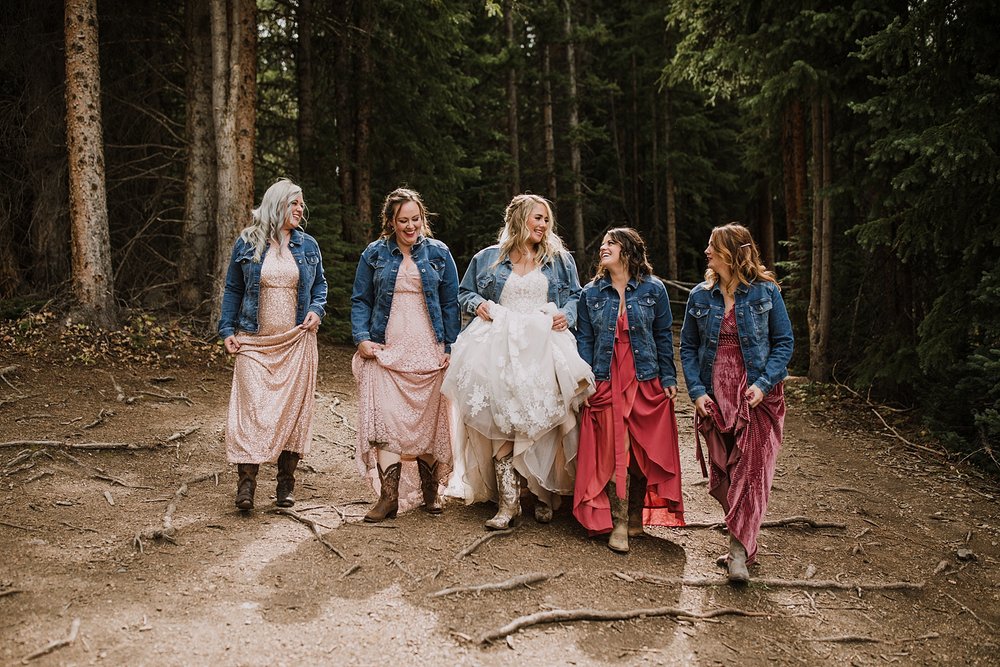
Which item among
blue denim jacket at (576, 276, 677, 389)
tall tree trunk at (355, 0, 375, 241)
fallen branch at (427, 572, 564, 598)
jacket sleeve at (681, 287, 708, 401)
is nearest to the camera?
fallen branch at (427, 572, 564, 598)

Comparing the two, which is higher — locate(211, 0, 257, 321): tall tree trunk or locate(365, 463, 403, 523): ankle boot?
locate(211, 0, 257, 321): tall tree trunk

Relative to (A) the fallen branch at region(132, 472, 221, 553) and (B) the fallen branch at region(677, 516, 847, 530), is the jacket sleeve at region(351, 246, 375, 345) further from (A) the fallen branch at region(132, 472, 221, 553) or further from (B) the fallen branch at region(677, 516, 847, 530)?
(B) the fallen branch at region(677, 516, 847, 530)

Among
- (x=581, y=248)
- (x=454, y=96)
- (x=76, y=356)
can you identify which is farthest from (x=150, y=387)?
(x=581, y=248)

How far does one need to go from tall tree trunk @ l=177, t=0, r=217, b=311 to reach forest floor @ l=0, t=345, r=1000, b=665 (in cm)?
430

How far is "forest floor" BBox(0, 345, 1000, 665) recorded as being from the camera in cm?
355

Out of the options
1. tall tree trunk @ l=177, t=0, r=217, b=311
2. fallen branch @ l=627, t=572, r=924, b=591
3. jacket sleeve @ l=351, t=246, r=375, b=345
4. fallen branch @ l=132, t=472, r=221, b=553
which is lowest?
fallen branch @ l=627, t=572, r=924, b=591

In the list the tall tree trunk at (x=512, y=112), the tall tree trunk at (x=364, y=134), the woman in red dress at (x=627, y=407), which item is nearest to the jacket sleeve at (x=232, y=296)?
the woman in red dress at (x=627, y=407)

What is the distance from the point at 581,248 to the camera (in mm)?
22172

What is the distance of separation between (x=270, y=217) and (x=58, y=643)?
10.2 feet

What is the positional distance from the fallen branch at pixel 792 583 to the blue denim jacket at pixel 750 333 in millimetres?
1150

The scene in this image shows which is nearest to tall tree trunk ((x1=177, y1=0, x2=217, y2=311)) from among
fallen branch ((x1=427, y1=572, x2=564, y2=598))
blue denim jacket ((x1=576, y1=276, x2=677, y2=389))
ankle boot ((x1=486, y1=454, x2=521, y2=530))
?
ankle boot ((x1=486, y1=454, x2=521, y2=530))

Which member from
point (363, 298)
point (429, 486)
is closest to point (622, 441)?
point (429, 486)

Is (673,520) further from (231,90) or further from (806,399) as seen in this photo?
(231,90)

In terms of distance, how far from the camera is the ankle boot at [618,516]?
16.0 feet
